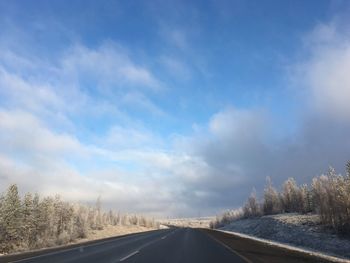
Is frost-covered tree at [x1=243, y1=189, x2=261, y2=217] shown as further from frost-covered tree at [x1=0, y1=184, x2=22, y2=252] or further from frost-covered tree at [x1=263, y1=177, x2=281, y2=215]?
frost-covered tree at [x1=0, y1=184, x2=22, y2=252]

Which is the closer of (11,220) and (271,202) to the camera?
(11,220)

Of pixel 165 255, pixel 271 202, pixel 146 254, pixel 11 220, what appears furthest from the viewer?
pixel 271 202

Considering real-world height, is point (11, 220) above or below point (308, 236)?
above

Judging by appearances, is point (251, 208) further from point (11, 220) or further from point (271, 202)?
point (11, 220)

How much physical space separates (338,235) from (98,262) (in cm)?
2397

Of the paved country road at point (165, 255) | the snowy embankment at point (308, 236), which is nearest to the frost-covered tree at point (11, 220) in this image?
the paved country road at point (165, 255)

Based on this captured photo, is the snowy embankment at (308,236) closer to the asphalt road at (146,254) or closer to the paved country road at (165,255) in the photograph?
the paved country road at (165,255)

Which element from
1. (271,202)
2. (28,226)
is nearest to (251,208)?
(271,202)

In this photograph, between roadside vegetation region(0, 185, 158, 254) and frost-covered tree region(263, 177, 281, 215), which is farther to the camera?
frost-covered tree region(263, 177, 281, 215)

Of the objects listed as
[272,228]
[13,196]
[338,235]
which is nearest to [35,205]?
[13,196]

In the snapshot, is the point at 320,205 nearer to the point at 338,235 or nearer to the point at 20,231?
the point at 338,235

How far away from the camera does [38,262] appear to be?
56.9ft

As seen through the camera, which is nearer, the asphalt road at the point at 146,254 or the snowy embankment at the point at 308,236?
the asphalt road at the point at 146,254

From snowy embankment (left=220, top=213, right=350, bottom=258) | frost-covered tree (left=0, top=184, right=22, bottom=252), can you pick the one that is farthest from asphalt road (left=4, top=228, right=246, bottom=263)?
frost-covered tree (left=0, top=184, right=22, bottom=252)
